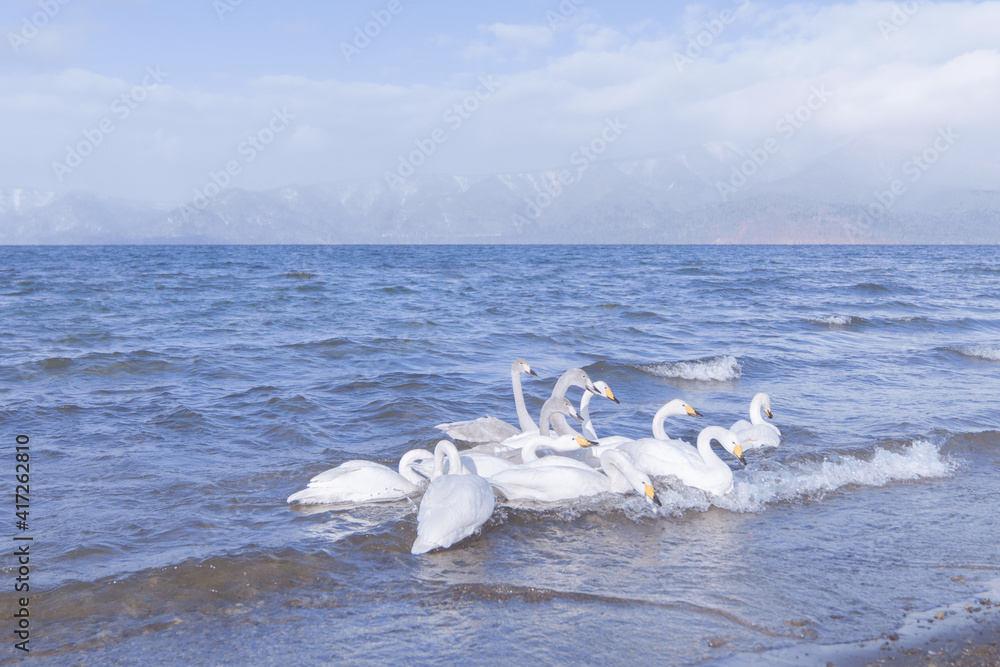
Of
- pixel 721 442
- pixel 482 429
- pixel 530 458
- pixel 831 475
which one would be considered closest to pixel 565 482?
pixel 530 458

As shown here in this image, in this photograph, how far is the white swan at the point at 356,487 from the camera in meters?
6.11

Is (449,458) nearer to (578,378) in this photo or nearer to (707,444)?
(707,444)

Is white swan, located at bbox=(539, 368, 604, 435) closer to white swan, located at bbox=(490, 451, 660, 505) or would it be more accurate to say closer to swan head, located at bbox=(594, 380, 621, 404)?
swan head, located at bbox=(594, 380, 621, 404)

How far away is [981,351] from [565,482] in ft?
39.6

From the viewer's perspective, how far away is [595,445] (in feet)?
23.6

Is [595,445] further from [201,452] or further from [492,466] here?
[201,452]

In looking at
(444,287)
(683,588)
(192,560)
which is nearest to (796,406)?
(683,588)

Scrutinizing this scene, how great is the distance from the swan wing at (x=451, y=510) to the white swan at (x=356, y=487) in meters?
0.70

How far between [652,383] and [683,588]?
7.53 metres

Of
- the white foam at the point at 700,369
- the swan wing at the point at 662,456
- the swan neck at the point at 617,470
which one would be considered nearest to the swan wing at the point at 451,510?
the swan neck at the point at 617,470

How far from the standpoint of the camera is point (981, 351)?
564 inches

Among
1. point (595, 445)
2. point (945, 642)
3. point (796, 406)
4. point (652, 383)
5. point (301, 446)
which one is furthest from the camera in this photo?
point (652, 383)

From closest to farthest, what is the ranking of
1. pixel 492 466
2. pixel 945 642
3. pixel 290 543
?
pixel 945 642 < pixel 290 543 < pixel 492 466

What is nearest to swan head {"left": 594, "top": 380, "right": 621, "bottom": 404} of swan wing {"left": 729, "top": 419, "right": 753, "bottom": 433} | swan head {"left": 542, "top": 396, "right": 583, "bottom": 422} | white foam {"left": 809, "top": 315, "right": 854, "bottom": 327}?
swan head {"left": 542, "top": 396, "right": 583, "bottom": 422}
